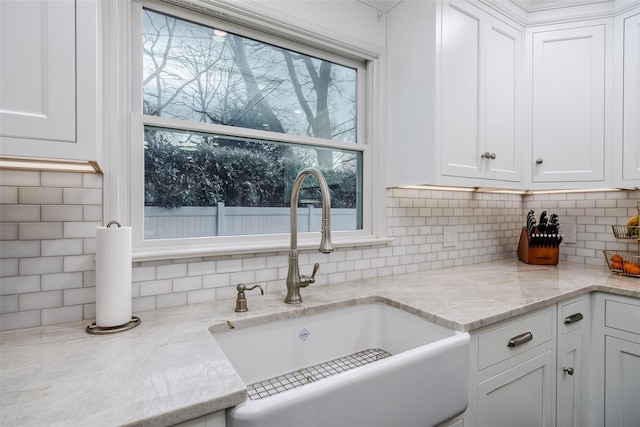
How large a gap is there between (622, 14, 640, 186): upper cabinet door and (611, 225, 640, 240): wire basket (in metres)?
0.27

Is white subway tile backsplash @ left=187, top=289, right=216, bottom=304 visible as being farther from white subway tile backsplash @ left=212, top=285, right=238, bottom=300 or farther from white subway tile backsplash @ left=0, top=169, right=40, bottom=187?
white subway tile backsplash @ left=0, top=169, right=40, bottom=187

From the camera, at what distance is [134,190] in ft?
3.79

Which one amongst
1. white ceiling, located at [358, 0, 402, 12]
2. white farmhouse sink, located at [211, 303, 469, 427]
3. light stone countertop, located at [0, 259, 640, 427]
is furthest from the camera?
white ceiling, located at [358, 0, 402, 12]

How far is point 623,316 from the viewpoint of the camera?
1.43 meters

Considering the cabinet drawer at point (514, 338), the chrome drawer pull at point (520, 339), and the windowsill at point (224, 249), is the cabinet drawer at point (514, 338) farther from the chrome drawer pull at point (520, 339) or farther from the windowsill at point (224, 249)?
the windowsill at point (224, 249)

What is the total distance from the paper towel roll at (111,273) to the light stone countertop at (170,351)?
0.22 ft

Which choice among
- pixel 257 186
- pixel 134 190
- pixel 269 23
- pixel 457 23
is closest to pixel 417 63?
pixel 457 23

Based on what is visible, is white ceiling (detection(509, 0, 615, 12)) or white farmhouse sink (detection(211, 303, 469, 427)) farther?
white ceiling (detection(509, 0, 615, 12))

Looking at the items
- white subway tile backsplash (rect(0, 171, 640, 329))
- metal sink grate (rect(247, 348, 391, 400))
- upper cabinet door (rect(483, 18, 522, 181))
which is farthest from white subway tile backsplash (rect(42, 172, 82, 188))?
upper cabinet door (rect(483, 18, 522, 181))

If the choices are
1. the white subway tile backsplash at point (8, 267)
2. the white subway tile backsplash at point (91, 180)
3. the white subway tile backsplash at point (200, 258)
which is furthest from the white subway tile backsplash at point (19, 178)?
the white subway tile backsplash at point (8, 267)

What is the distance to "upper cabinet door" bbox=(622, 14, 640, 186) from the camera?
1.67m

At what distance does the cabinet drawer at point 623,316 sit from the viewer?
4.59 feet

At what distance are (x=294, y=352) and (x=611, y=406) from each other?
1.52m

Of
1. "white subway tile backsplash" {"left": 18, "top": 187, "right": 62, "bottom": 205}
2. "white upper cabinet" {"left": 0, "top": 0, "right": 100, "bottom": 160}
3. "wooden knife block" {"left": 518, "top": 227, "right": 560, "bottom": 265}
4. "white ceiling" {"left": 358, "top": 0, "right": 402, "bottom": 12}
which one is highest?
"white ceiling" {"left": 358, "top": 0, "right": 402, "bottom": 12}
